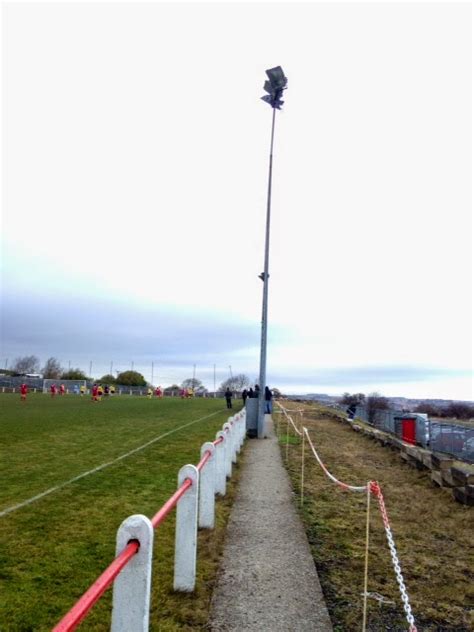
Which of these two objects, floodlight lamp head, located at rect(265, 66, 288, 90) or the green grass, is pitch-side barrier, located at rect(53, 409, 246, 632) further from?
floodlight lamp head, located at rect(265, 66, 288, 90)

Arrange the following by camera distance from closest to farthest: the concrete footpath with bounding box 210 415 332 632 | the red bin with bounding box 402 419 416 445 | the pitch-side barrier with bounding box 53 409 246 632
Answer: the pitch-side barrier with bounding box 53 409 246 632, the concrete footpath with bounding box 210 415 332 632, the red bin with bounding box 402 419 416 445

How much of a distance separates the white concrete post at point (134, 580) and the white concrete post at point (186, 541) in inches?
69.2

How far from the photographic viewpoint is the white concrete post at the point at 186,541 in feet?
15.5

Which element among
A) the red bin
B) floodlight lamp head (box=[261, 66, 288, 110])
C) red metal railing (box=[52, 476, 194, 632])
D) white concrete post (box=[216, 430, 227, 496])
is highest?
floodlight lamp head (box=[261, 66, 288, 110])

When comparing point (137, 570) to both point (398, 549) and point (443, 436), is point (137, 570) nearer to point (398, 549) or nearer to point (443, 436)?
point (398, 549)

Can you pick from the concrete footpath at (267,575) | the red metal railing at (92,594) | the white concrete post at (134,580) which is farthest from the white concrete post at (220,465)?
the red metal railing at (92,594)

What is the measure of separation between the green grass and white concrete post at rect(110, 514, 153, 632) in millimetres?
1276

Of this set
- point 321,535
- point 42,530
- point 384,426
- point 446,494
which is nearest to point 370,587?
point 321,535

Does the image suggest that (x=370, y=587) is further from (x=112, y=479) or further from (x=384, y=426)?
(x=384, y=426)

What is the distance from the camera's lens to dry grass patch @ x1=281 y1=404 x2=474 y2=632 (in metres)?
4.57

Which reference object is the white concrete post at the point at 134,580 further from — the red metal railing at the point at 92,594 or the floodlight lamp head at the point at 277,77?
the floodlight lamp head at the point at 277,77

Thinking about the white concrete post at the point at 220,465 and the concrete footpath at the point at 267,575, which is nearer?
the concrete footpath at the point at 267,575

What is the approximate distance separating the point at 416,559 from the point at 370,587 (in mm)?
1194

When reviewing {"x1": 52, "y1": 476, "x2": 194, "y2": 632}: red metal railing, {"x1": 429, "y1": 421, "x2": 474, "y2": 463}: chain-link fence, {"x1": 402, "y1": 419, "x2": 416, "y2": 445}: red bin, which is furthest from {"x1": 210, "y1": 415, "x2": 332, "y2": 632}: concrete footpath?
{"x1": 402, "y1": 419, "x2": 416, "y2": 445}: red bin
